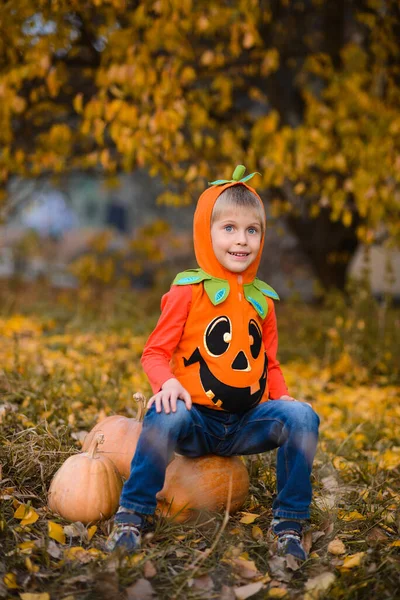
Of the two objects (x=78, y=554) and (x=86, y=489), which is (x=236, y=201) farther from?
(x=78, y=554)

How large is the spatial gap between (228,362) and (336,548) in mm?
775

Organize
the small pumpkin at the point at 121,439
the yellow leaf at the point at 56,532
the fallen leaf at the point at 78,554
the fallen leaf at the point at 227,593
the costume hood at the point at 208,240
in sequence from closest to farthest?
the fallen leaf at the point at 227,593 < the fallen leaf at the point at 78,554 < the yellow leaf at the point at 56,532 < the costume hood at the point at 208,240 < the small pumpkin at the point at 121,439

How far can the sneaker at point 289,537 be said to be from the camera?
94.6 inches

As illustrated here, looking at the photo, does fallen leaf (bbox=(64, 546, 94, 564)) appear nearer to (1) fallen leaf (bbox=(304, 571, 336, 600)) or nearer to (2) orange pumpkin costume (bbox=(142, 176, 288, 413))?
(2) orange pumpkin costume (bbox=(142, 176, 288, 413))

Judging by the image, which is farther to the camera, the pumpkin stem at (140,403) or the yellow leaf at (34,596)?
the pumpkin stem at (140,403)

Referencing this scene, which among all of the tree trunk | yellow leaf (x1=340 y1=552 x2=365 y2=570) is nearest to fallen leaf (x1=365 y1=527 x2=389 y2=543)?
yellow leaf (x1=340 y1=552 x2=365 y2=570)

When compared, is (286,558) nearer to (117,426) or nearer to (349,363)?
(117,426)

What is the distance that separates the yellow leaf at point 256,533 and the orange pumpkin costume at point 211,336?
46 centimetres

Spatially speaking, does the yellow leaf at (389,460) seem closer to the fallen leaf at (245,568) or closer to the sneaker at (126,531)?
the fallen leaf at (245,568)

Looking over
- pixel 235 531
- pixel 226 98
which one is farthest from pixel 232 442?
pixel 226 98

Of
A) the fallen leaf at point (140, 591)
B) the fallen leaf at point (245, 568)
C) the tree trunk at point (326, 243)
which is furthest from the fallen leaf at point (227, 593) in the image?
the tree trunk at point (326, 243)

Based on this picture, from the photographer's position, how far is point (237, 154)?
5477 mm

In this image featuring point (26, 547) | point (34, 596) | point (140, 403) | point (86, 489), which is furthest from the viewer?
point (140, 403)

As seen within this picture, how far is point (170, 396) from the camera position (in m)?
2.33
